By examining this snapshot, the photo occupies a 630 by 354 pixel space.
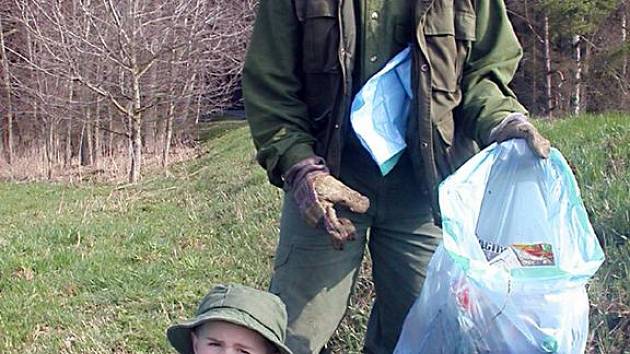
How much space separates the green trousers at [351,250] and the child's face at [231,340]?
0.36m

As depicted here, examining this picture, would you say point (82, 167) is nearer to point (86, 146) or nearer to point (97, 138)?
point (97, 138)

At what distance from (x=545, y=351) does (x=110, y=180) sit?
19.8 metres

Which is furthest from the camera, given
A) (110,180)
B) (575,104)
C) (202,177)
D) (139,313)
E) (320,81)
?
(575,104)

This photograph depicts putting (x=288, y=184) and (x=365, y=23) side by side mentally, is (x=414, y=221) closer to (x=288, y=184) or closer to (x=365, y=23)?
(x=288, y=184)

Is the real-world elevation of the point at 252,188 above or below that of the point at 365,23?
below

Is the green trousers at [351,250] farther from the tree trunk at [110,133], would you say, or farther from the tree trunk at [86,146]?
the tree trunk at [86,146]

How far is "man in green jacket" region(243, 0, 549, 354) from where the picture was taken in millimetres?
2639

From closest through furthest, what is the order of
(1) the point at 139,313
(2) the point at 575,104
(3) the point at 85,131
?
(1) the point at 139,313 → (2) the point at 575,104 → (3) the point at 85,131

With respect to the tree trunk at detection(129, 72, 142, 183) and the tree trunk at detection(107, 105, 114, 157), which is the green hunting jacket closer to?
the tree trunk at detection(129, 72, 142, 183)

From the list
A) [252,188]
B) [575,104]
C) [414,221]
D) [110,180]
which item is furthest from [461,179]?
[575,104]

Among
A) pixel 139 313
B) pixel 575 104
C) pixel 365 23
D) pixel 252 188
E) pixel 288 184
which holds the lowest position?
pixel 575 104

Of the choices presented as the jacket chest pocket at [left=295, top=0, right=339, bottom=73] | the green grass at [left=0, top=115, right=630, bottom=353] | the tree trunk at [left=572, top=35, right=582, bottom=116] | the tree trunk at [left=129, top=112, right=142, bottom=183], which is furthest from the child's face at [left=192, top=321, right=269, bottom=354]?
the tree trunk at [left=572, top=35, right=582, bottom=116]

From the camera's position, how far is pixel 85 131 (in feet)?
88.6

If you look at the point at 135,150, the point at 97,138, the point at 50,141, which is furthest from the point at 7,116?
the point at 135,150
